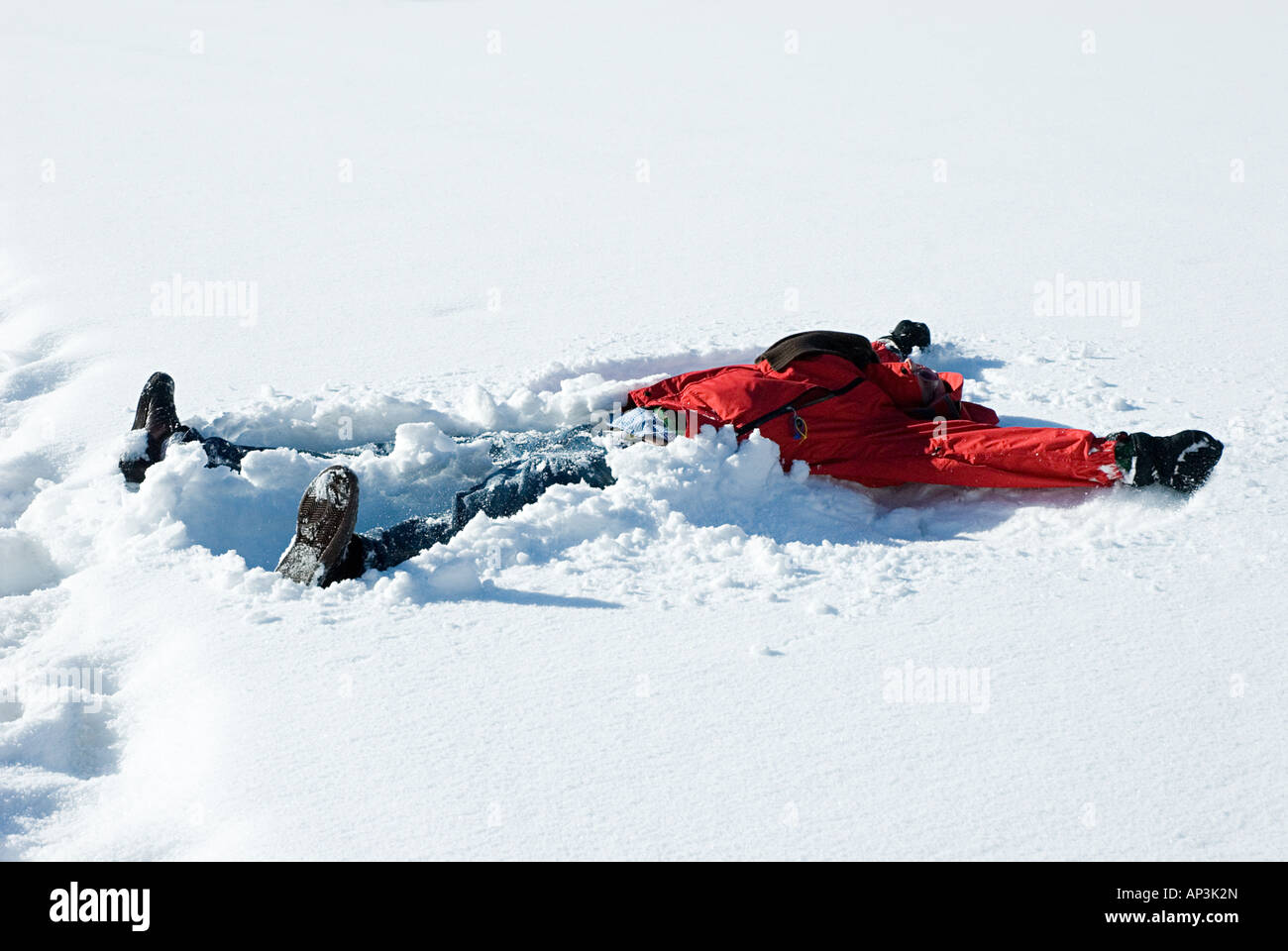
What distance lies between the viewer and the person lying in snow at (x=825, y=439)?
342 centimetres

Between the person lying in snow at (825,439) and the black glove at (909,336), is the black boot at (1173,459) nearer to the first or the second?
the person lying in snow at (825,439)

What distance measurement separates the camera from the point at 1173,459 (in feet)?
11.1

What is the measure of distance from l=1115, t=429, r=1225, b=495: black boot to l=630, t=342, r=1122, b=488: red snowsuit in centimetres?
6

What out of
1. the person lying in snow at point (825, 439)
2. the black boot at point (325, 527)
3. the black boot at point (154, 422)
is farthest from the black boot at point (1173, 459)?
the black boot at point (154, 422)

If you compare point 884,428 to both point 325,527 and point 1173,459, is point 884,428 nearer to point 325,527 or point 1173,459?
point 1173,459

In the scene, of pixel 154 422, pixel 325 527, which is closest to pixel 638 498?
pixel 325 527

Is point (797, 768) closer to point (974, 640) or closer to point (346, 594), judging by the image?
point (974, 640)

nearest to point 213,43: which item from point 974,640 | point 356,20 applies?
point 356,20

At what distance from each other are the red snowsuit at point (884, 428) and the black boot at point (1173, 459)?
2.5 inches

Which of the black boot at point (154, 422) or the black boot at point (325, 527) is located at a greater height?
the black boot at point (154, 422)

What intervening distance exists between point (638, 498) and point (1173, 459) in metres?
1.69

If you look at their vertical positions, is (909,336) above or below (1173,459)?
above

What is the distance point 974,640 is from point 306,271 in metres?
4.63

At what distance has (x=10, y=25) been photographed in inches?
503
